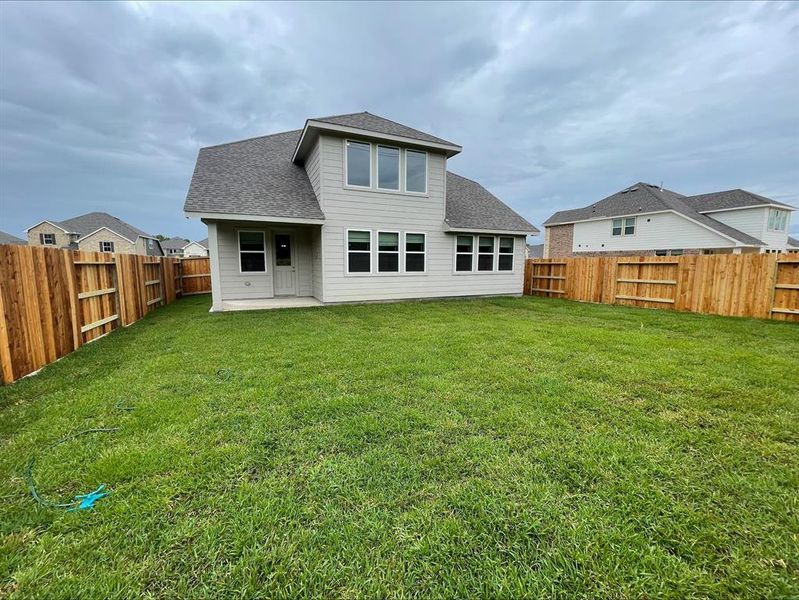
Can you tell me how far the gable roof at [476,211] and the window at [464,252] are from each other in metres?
0.56

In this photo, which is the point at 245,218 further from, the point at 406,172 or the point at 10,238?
the point at 10,238

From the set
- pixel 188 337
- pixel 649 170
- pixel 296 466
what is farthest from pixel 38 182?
pixel 649 170

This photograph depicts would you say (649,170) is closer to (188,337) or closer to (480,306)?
(480,306)

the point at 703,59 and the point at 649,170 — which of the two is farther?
the point at 649,170

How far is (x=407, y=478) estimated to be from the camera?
2248 mm

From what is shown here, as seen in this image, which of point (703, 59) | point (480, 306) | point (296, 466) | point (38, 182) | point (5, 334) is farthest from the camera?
point (38, 182)

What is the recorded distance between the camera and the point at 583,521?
185 centimetres

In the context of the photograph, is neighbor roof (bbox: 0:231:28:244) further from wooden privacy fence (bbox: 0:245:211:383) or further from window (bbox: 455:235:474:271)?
window (bbox: 455:235:474:271)

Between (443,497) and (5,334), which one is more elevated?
(5,334)

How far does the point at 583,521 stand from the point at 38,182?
74.5 metres

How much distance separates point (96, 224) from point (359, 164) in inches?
1681

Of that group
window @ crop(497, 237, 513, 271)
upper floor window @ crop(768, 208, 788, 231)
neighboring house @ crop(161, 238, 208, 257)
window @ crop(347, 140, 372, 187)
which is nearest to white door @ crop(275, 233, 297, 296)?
window @ crop(347, 140, 372, 187)

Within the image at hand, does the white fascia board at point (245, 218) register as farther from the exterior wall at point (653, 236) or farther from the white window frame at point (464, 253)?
the exterior wall at point (653, 236)

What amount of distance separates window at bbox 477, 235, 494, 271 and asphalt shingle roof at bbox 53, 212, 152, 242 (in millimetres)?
41726
